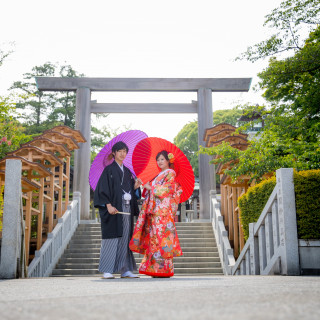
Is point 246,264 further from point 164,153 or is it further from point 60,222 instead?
point 60,222

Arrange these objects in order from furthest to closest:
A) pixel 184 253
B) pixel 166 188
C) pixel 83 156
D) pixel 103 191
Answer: pixel 83 156
pixel 184 253
pixel 166 188
pixel 103 191

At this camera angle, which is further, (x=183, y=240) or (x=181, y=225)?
(x=181, y=225)

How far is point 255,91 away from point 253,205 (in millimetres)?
3083

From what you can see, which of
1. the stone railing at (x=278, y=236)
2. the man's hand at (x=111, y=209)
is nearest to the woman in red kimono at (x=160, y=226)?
the man's hand at (x=111, y=209)

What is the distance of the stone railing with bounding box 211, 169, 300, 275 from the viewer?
5.69m

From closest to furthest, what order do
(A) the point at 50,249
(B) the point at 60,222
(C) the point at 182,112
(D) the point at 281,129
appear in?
(D) the point at 281,129 < (A) the point at 50,249 < (B) the point at 60,222 < (C) the point at 182,112

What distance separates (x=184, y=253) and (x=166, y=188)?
225 inches

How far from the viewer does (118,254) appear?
5996 millimetres

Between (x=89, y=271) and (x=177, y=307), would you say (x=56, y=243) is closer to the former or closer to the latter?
(x=89, y=271)

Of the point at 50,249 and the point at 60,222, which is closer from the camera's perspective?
the point at 50,249

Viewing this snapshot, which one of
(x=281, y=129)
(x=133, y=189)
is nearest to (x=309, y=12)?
(x=281, y=129)

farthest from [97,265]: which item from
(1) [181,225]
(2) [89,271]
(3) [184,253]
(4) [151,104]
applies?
(4) [151,104]

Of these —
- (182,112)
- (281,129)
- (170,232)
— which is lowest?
(170,232)

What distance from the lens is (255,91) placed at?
981 cm
